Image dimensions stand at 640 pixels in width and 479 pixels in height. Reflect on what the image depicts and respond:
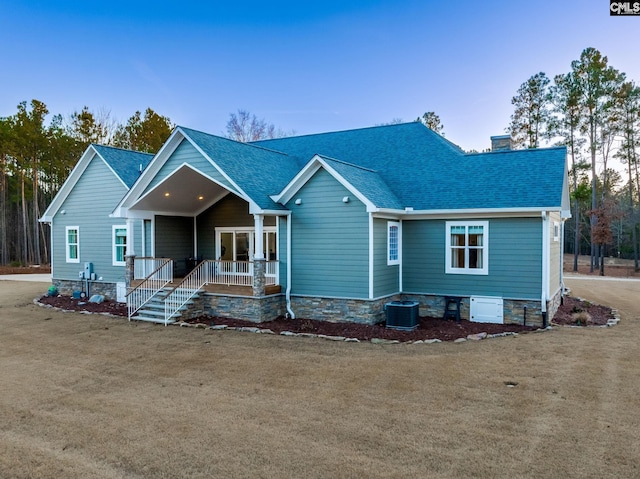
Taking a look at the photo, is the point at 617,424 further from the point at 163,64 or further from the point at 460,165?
the point at 163,64

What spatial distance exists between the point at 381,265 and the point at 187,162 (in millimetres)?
6537

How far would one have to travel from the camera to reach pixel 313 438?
5.17 meters

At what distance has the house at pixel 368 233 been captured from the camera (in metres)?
11.9

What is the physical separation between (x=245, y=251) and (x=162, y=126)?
1047 inches

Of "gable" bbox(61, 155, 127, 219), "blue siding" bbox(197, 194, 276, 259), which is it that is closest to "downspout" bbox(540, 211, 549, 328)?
"blue siding" bbox(197, 194, 276, 259)

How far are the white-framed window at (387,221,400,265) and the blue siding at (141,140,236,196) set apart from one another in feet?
15.3

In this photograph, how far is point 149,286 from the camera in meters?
13.9

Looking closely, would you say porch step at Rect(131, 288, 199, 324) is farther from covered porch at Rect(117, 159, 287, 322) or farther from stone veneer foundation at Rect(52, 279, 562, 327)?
stone veneer foundation at Rect(52, 279, 562, 327)

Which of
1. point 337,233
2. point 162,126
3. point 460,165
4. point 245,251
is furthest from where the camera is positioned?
point 162,126

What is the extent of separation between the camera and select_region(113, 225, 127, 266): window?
1684 cm

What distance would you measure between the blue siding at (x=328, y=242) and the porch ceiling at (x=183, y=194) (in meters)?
3.26

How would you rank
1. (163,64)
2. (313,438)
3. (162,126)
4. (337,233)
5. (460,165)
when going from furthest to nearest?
(162,126) < (163,64) < (460,165) < (337,233) < (313,438)

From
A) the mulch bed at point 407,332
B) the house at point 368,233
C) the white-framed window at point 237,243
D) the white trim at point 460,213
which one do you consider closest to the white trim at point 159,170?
the house at point 368,233

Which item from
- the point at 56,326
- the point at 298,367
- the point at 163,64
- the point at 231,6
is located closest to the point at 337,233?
the point at 298,367
